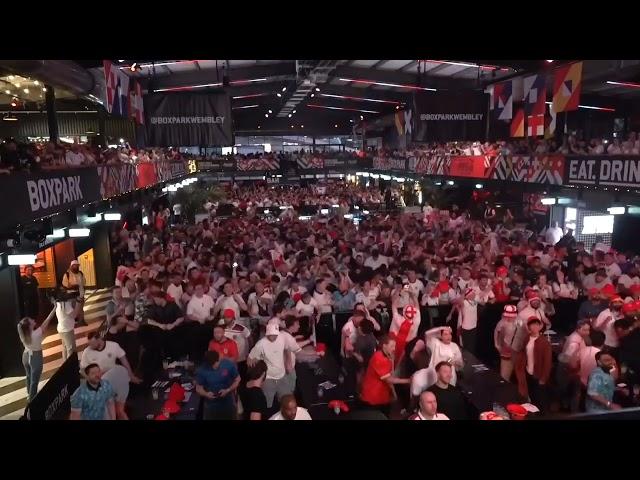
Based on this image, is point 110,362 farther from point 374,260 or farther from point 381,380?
point 374,260

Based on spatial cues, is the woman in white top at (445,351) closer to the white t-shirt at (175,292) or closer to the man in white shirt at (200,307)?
the man in white shirt at (200,307)

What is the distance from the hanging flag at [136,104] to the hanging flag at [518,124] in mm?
9218

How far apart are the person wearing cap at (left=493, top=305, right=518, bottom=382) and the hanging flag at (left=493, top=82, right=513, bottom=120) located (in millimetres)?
7462

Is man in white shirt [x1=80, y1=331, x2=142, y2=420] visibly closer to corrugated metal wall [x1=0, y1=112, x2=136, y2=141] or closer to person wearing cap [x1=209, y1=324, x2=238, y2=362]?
person wearing cap [x1=209, y1=324, x2=238, y2=362]

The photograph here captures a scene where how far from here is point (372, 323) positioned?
7930mm

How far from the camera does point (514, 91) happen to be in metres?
13.6

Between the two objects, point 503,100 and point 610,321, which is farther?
point 503,100

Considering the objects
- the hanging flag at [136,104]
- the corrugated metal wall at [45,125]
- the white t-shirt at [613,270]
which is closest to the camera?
the white t-shirt at [613,270]

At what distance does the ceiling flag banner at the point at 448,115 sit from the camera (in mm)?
14305

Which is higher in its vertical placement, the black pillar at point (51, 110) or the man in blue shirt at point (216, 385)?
the black pillar at point (51, 110)

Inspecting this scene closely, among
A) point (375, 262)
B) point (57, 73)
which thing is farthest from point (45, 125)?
point (375, 262)

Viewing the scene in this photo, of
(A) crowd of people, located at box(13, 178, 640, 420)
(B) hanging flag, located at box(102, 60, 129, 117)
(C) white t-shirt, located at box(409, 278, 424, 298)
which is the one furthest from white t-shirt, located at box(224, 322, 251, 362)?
(B) hanging flag, located at box(102, 60, 129, 117)

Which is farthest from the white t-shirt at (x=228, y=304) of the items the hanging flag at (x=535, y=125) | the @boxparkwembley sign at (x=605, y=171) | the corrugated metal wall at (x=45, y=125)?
the corrugated metal wall at (x=45, y=125)

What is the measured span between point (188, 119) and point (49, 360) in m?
6.34
